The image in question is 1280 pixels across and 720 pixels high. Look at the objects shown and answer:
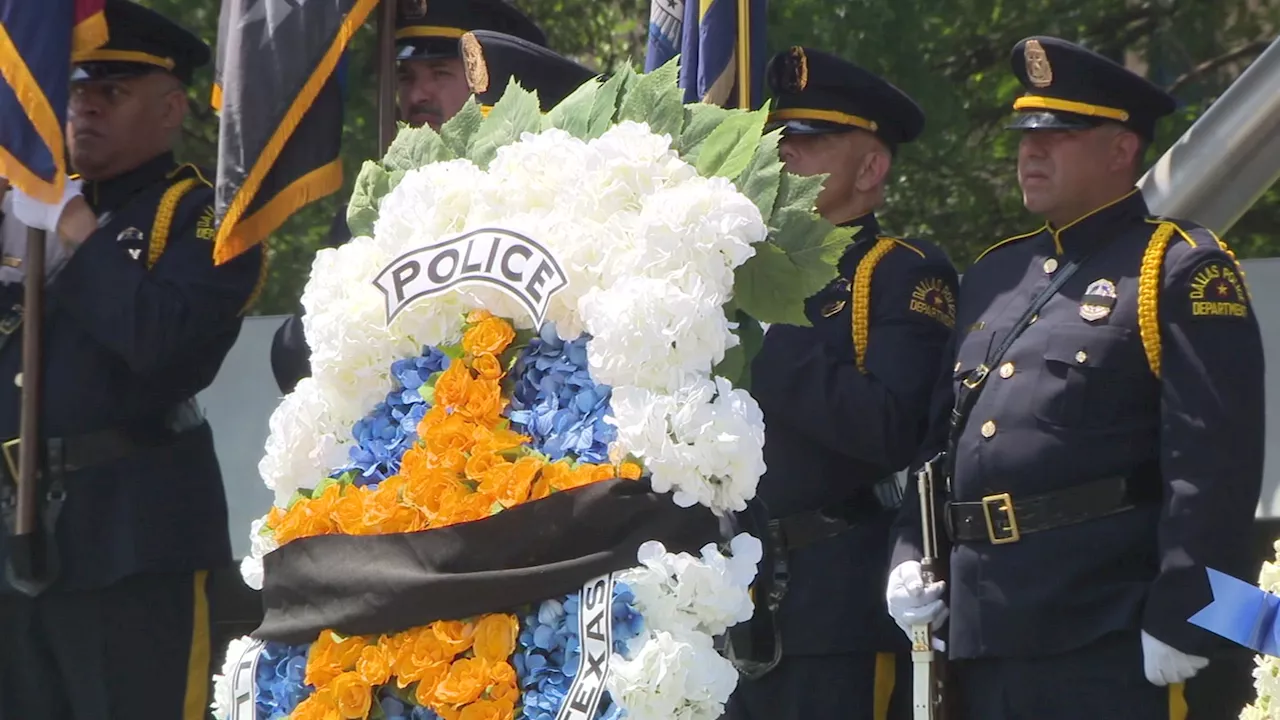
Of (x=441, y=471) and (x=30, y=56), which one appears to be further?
(x=30, y=56)

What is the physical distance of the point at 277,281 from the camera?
684 centimetres

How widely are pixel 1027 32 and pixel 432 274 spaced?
13.1 feet

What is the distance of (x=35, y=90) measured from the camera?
15.3 ft

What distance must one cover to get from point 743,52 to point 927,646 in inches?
55.7

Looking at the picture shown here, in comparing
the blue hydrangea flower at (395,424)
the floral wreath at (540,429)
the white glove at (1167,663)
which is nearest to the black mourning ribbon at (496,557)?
the floral wreath at (540,429)

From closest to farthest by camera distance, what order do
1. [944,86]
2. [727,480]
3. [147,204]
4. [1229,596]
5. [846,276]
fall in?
[1229,596] < [727,480] < [846,276] < [147,204] < [944,86]

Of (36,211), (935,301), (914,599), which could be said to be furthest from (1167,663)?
(36,211)

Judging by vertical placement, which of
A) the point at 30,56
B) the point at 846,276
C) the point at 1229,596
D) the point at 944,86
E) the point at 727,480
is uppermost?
the point at 944,86

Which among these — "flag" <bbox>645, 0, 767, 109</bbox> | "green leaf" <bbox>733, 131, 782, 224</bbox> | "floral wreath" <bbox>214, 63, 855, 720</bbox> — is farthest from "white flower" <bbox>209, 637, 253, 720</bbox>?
"flag" <bbox>645, 0, 767, 109</bbox>

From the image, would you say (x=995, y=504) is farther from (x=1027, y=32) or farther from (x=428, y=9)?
(x=1027, y=32)

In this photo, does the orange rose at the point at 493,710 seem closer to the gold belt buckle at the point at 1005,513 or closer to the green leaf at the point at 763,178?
the green leaf at the point at 763,178

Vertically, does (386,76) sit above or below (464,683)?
above

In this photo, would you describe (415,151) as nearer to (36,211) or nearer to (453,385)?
(453,385)

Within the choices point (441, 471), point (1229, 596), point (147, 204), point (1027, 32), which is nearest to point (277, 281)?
point (147, 204)
